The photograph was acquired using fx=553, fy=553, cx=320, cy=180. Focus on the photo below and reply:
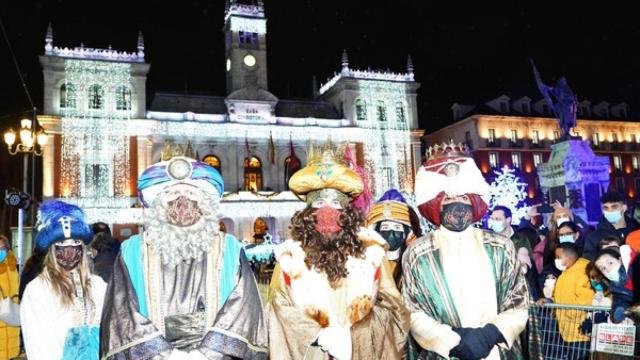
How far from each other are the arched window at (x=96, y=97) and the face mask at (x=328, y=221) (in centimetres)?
3671

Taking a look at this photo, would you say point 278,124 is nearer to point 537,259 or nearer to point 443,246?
point 537,259

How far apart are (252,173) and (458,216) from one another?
38.7 metres

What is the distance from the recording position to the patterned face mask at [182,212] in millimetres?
3943

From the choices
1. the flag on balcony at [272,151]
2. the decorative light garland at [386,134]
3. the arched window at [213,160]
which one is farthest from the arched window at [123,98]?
the decorative light garland at [386,134]

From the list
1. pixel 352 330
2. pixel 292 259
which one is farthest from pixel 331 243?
pixel 352 330

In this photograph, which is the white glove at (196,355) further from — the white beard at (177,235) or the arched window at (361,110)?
the arched window at (361,110)

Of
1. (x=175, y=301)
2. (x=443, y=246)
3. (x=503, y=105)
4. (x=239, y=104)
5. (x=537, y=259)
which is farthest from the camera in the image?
(x=503, y=105)

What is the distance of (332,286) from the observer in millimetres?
4066

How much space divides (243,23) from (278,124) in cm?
879

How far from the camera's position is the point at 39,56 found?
36.6m

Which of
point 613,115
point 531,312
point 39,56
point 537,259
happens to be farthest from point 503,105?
point 531,312

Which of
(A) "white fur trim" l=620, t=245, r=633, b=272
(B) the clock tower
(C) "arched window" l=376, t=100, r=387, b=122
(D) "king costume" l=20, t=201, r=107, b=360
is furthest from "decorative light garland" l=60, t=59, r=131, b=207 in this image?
(A) "white fur trim" l=620, t=245, r=633, b=272

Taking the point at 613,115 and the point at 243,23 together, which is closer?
the point at 243,23

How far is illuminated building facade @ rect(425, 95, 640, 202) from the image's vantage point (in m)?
47.8
